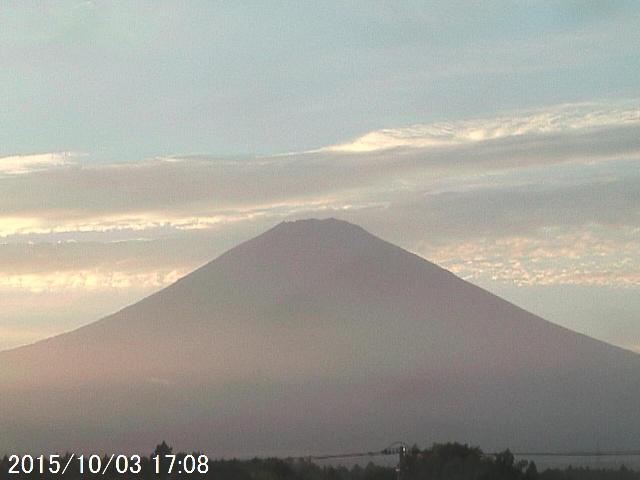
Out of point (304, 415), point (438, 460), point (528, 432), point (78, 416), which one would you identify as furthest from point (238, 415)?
point (438, 460)

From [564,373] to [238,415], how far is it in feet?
163

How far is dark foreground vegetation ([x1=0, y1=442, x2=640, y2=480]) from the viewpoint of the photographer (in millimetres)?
41531

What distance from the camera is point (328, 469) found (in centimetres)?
4572

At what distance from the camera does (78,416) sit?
577 feet

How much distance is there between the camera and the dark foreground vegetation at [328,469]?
136 ft

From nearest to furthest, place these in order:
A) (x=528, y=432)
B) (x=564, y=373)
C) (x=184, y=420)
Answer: (x=528, y=432)
(x=184, y=420)
(x=564, y=373)

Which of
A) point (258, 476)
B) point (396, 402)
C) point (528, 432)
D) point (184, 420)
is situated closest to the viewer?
point (258, 476)

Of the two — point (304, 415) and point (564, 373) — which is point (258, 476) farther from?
point (564, 373)

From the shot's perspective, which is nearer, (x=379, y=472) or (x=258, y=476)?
(x=258, y=476)

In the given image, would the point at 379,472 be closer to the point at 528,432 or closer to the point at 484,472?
the point at 484,472

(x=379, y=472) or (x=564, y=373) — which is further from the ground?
(x=564, y=373)

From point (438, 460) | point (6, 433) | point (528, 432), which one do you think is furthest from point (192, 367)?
point (438, 460)

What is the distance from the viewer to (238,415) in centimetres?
17375

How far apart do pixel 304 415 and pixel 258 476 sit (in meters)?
135
